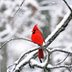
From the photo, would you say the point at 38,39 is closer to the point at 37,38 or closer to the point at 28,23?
the point at 37,38

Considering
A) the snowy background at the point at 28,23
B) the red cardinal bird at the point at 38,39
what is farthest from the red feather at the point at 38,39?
the snowy background at the point at 28,23

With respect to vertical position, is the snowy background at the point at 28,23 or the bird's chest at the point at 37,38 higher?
the snowy background at the point at 28,23

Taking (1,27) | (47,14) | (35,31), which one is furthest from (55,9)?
(35,31)

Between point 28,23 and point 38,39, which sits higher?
point 28,23

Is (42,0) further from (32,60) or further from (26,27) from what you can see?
(32,60)

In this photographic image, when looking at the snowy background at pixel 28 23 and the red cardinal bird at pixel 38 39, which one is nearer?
the red cardinal bird at pixel 38 39

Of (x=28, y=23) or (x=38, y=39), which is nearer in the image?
(x=38, y=39)

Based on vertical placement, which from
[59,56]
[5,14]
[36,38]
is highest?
[5,14]

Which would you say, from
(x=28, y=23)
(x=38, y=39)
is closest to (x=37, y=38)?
(x=38, y=39)

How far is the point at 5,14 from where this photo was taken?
11.9 metres

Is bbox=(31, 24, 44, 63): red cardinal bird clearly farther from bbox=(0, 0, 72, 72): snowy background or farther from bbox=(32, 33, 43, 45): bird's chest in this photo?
bbox=(0, 0, 72, 72): snowy background

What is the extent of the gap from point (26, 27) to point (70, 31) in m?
1.31

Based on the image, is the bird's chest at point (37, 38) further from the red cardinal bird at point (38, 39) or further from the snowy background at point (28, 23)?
the snowy background at point (28, 23)

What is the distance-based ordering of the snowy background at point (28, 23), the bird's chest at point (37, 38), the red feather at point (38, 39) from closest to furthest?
the red feather at point (38, 39)
the bird's chest at point (37, 38)
the snowy background at point (28, 23)
